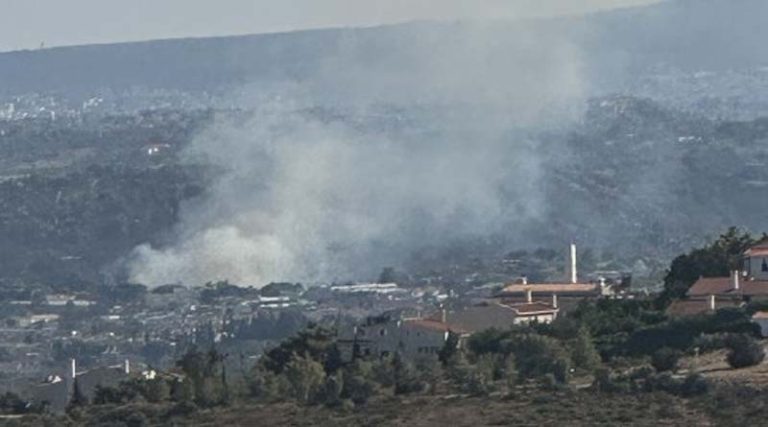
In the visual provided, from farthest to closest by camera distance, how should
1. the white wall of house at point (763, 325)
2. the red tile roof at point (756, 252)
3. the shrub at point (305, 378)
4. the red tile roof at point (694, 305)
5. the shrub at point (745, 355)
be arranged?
the red tile roof at point (756, 252)
the red tile roof at point (694, 305)
the white wall of house at point (763, 325)
the shrub at point (305, 378)
the shrub at point (745, 355)

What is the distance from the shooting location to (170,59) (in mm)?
195250

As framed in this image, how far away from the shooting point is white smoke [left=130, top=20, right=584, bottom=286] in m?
106

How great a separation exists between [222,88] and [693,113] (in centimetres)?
5100

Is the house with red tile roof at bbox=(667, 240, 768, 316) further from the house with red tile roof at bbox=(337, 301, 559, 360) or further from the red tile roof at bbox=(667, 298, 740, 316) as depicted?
the house with red tile roof at bbox=(337, 301, 559, 360)

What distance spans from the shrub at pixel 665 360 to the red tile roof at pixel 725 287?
7.84 m

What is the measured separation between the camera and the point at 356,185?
117m

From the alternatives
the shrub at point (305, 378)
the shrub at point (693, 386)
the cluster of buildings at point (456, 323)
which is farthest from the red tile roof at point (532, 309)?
the shrub at point (693, 386)

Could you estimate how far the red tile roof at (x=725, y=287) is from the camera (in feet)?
181

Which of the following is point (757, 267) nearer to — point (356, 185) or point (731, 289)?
point (731, 289)

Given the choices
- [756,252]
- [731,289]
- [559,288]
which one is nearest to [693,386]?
[731,289]

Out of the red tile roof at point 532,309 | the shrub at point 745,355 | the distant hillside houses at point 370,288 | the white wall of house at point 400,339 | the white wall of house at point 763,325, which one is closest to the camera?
the shrub at point 745,355

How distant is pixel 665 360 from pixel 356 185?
7122cm

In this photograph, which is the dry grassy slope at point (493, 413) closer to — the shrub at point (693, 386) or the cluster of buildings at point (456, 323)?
the shrub at point (693, 386)

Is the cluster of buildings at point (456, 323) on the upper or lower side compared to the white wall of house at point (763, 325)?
upper
